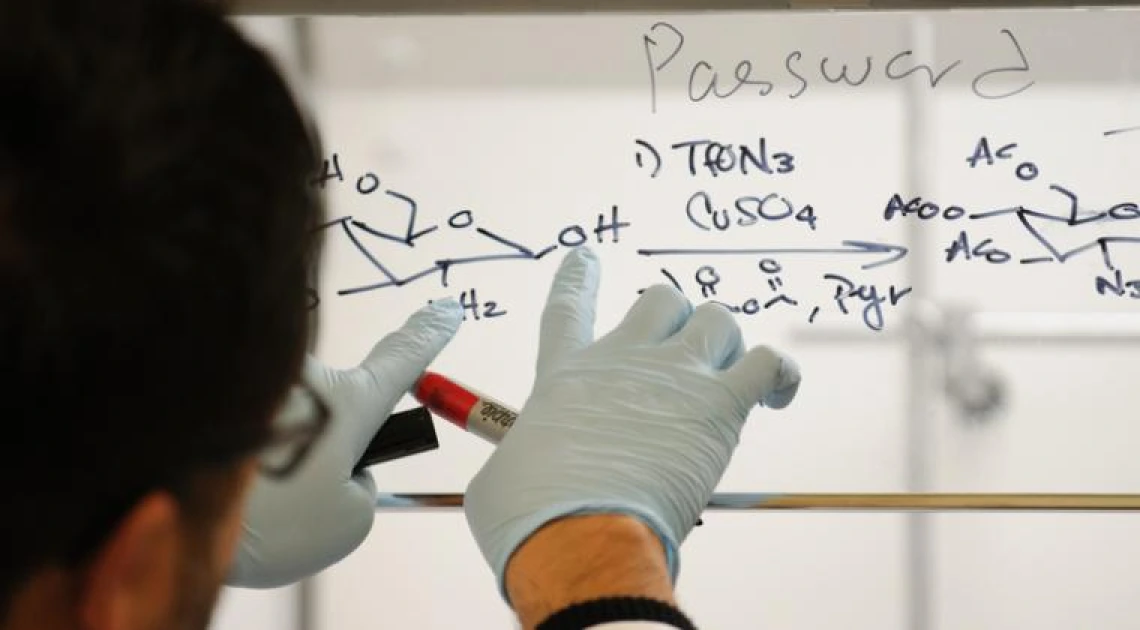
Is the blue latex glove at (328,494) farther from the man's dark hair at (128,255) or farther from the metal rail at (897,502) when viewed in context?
the man's dark hair at (128,255)

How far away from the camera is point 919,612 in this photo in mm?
954

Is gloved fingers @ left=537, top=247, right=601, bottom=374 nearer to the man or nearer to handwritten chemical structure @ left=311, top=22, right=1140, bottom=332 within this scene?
handwritten chemical structure @ left=311, top=22, right=1140, bottom=332

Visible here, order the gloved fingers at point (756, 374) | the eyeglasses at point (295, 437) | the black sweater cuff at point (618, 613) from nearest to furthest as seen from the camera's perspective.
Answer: the eyeglasses at point (295, 437) < the black sweater cuff at point (618, 613) < the gloved fingers at point (756, 374)

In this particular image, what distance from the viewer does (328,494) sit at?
778mm

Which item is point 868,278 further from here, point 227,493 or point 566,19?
point 227,493

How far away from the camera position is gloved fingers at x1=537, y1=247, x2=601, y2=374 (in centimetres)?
81

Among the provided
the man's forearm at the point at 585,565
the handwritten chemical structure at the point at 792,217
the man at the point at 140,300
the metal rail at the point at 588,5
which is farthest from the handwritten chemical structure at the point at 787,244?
the man at the point at 140,300

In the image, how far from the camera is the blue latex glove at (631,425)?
735mm

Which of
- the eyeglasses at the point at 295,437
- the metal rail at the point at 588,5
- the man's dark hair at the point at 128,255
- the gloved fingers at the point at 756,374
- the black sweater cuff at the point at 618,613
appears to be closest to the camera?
the man's dark hair at the point at 128,255

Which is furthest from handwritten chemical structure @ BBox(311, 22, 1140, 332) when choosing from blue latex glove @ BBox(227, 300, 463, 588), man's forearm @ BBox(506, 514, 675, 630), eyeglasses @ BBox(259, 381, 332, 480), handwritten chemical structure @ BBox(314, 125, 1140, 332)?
eyeglasses @ BBox(259, 381, 332, 480)

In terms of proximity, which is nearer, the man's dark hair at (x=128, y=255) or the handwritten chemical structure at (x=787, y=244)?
the man's dark hair at (x=128, y=255)

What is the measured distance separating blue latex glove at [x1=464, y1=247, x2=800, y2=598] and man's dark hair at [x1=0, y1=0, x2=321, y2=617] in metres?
0.34

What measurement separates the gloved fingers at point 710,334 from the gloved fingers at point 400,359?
20 centimetres

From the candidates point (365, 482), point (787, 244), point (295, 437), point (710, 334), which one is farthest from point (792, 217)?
point (295, 437)
